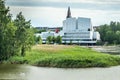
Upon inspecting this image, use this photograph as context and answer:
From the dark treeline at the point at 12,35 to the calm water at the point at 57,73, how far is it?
5.67 metres

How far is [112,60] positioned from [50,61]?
9.87m

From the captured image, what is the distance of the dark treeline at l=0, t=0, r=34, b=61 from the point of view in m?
61.3

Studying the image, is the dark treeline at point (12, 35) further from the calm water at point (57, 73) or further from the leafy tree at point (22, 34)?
the calm water at point (57, 73)

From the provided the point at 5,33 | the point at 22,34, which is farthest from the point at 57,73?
the point at 22,34

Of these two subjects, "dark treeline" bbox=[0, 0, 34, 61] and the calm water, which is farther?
"dark treeline" bbox=[0, 0, 34, 61]

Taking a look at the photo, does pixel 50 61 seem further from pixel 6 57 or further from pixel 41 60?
pixel 6 57

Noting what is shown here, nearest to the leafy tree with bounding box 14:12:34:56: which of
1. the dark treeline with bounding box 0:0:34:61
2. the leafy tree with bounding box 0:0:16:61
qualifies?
the dark treeline with bounding box 0:0:34:61

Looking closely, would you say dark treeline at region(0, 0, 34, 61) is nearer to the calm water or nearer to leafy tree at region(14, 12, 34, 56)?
leafy tree at region(14, 12, 34, 56)

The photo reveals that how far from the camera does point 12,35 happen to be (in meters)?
64.2

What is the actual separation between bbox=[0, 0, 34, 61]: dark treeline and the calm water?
5673mm

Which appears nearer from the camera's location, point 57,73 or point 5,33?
point 57,73

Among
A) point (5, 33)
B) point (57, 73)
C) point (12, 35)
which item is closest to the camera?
point (57, 73)

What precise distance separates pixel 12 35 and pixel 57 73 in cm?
1542

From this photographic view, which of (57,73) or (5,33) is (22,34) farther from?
(57,73)
